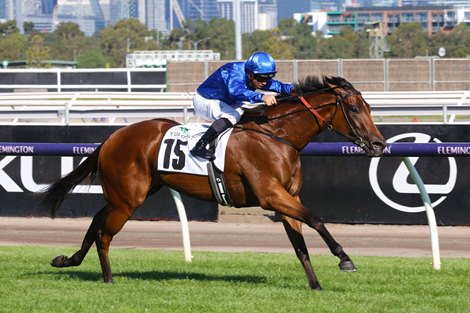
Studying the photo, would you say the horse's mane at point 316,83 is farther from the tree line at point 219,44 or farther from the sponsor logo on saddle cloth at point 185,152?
the tree line at point 219,44

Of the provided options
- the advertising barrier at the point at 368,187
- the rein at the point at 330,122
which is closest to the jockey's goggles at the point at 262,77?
the rein at the point at 330,122

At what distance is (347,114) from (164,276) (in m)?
2.10

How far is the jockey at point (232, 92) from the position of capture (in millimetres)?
8961

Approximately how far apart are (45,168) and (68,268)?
5.48 m

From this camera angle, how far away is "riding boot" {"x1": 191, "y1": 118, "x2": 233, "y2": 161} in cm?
905

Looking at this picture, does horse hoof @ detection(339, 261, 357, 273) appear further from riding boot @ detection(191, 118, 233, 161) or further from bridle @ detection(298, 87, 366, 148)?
riding boot @ detection(191, 118, 233, 161)

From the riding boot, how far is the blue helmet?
1.50ft

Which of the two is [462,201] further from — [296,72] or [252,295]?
[296,72]

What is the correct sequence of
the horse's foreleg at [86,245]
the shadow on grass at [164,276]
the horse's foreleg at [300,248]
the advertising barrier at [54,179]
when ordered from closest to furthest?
the horse's foreleg at [300,248] → the shadow on grass at [164,276] → the horse's foreleg at [86,245] → the advertising barrier at [54,179]

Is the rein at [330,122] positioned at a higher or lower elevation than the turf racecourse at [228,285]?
higher

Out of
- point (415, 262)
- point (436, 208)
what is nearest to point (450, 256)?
point (415, 262)

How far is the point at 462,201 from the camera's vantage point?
14.2m

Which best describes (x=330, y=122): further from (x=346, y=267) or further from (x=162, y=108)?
(x=162, y=108)

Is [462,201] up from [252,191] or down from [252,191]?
down
